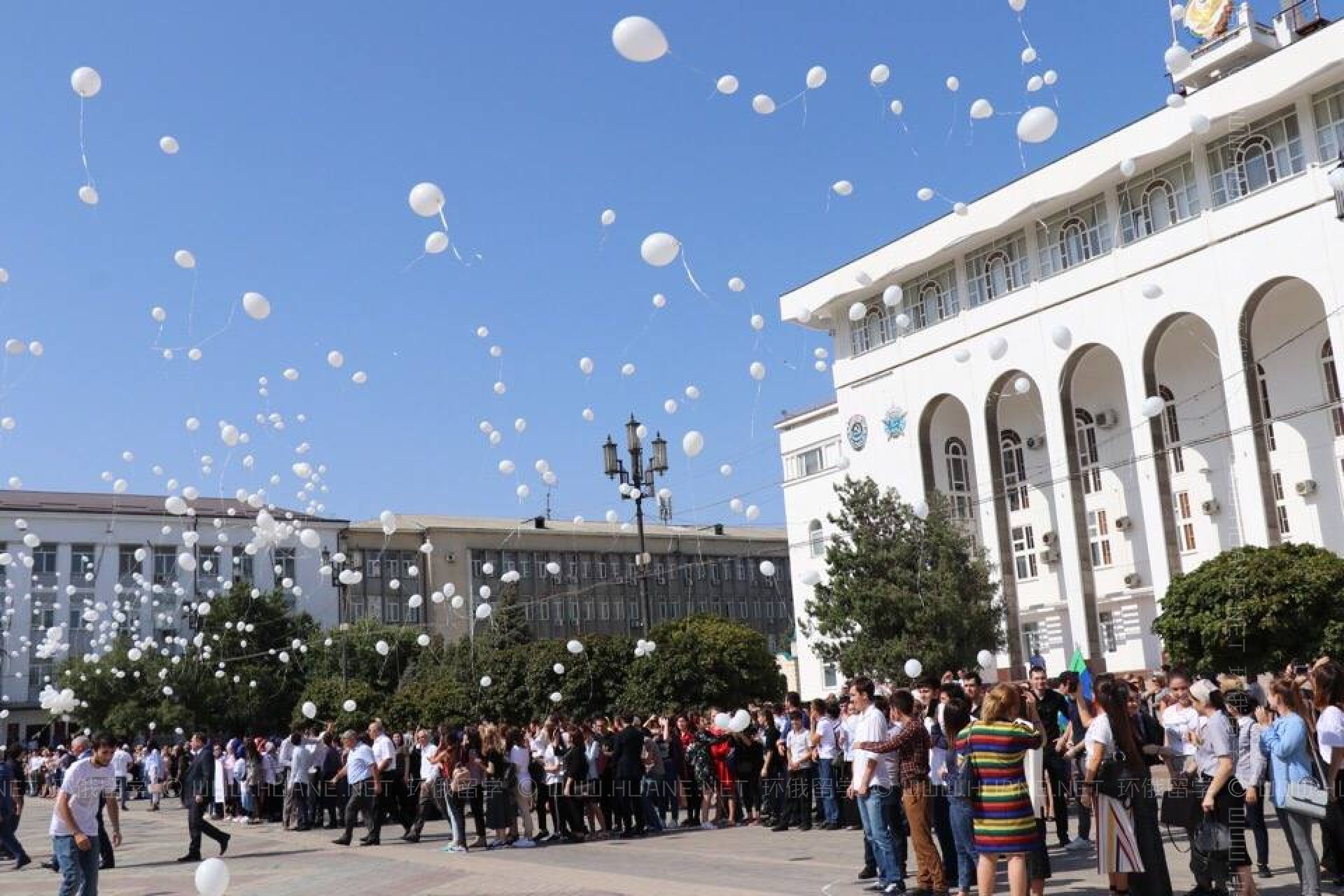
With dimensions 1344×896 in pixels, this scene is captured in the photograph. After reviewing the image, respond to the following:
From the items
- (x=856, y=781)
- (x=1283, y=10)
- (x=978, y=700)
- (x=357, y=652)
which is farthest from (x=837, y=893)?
(x=357, y=652)

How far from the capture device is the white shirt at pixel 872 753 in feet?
33.2

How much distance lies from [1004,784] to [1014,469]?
129 feet

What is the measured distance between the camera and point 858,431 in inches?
1916

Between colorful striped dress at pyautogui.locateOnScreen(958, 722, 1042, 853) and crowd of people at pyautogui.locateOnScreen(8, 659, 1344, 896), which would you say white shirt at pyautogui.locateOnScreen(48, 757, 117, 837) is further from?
colorful striped dress at pyautogui.locateOnScreen(958, 722, 1042, 853)

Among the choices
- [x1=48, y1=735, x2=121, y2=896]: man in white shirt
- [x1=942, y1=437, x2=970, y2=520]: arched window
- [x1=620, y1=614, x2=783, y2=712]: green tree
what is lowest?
[x1=48, y1=735, x2=121, y2=896]: man in white shirt

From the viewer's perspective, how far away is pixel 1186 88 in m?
39.4

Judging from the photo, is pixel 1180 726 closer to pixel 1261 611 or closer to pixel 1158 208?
pixel 1261 611

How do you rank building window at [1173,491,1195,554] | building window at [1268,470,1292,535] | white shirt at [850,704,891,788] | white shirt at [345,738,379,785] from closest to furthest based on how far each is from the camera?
white shirt at [850,704,891,788] → white shirt at [345,738,379,785] → building window at [1268,470,1292,535] → building window at [1173,491,1195,554]

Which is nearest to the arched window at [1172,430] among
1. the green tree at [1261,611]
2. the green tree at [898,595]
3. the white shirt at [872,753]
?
the green tree at [898,595]

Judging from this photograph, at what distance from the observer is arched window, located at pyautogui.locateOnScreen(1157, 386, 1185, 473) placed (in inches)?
1563

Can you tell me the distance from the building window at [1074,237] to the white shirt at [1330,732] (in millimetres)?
33205

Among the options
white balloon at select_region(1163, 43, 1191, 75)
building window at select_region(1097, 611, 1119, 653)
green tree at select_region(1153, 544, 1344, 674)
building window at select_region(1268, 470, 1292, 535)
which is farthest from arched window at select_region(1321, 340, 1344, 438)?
white balloon at select_region(1163, 43, 1191, 75)

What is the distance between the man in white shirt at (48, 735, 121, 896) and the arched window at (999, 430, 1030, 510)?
38.2 m

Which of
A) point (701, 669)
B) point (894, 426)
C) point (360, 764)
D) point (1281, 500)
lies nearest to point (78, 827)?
point (360, 764)
